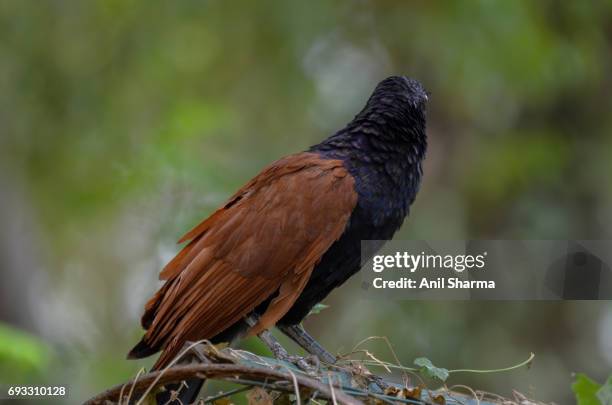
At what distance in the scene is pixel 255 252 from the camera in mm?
3230

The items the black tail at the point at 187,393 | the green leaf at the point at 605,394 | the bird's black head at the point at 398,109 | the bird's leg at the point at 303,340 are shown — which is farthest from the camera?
the bird's black head at the point at 398,109

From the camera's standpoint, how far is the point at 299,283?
10.5ft

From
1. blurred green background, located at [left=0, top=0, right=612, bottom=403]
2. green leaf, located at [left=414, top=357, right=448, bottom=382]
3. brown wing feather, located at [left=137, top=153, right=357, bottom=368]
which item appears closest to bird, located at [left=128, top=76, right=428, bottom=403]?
brown wing feather, located at [left=137, top=153, right=357, bottom=368]

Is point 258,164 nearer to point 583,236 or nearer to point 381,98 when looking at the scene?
point 583,236

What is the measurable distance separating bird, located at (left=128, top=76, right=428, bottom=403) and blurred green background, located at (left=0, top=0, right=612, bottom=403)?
2713 millimetres

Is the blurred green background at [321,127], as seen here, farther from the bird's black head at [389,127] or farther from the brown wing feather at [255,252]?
the brown wing feather at [255,252]

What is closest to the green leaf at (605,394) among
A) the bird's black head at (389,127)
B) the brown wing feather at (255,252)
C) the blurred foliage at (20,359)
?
the brown wing feather at (255,252)

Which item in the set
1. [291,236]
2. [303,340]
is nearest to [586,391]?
[291,236]

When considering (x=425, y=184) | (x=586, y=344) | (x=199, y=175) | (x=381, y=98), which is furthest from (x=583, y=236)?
(x=381, y=98)

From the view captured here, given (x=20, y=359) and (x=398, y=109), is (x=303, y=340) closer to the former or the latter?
(x=398, y=109)

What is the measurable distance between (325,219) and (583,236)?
481 cm

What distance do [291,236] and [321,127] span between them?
492 centimetres

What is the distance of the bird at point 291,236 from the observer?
3059 millimetres

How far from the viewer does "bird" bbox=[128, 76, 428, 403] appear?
10.0 feet
